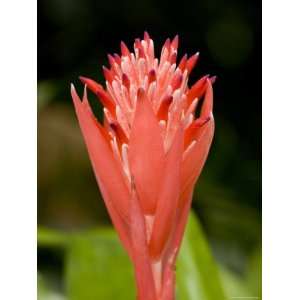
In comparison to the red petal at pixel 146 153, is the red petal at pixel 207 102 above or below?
above

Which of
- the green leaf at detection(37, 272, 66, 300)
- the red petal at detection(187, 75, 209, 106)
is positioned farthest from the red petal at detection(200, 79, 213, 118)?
the green leaf at detection(37, 272, 66, 300)

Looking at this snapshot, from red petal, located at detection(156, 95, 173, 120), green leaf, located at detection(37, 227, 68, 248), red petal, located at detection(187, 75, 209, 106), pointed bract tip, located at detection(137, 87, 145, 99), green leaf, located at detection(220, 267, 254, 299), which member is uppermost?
red petal, located at detection(187, 75, 209, 106)

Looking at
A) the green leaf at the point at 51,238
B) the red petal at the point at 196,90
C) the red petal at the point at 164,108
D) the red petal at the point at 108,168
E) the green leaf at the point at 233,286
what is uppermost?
the red petal at the point at 196,90

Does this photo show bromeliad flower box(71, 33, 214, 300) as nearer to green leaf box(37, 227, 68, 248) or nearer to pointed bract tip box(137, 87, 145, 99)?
pointed bract tip box(137, 87, 145, 99)

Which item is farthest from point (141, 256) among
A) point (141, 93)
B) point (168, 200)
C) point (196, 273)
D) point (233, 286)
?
point (233, 286)

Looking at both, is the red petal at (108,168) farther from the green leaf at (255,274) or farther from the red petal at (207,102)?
the green leaf at (255,274)

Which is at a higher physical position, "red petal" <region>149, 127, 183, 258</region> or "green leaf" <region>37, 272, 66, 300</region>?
"red petal" <region>149, 127, 183, 258</region>

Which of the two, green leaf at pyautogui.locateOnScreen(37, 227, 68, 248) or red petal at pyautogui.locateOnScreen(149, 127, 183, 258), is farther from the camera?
green leaf at pyautogui.locateOnScreen(37, 227, 68, 248)

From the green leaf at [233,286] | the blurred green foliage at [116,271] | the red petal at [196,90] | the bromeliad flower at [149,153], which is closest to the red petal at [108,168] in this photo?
the bromeliad flower at [149,153]
